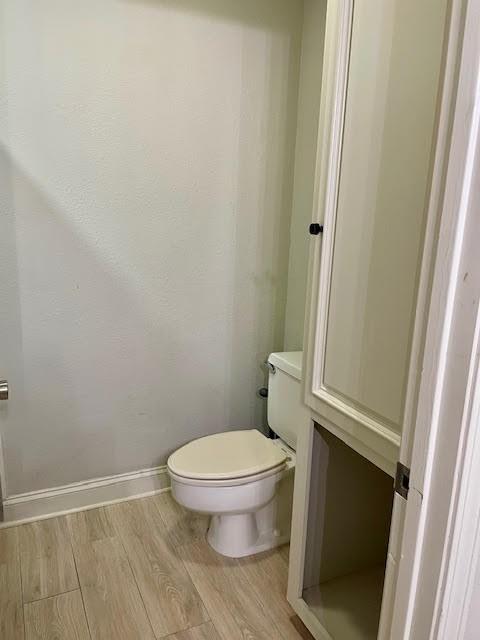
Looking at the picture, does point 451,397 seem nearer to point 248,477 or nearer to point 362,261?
point 362,261

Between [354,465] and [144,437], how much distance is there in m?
1.01

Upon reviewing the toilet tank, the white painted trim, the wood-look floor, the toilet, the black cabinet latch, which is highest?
the black cabinet latch

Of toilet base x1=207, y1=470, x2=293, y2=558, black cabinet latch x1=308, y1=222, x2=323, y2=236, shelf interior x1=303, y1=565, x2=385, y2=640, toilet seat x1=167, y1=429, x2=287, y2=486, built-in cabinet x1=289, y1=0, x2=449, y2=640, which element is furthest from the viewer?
toilet base x1=207, y1=470, x2=293, y2=558

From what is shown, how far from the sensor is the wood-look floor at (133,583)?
4.96 ft

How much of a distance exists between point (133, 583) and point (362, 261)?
1372 millimetres

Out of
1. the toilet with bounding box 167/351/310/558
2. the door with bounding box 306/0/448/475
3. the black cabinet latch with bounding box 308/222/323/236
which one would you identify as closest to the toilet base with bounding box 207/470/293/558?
the toilet with bounding box 167/351/310/558

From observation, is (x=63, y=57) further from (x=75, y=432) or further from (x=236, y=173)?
(x=75, y=432)

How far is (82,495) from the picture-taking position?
2078 millimetres

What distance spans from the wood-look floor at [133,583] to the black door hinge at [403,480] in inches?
42.5

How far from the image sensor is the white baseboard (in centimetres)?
197

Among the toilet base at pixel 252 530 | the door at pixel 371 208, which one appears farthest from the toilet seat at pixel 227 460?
the door at pixel 371 208

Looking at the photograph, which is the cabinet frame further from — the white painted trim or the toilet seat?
the toilet seat

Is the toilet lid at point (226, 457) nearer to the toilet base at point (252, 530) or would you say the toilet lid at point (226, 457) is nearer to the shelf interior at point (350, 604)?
the toilet base at point (252, 530)

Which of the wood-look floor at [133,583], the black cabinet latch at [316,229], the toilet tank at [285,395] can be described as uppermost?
the black cabinet latch at [316,229]
